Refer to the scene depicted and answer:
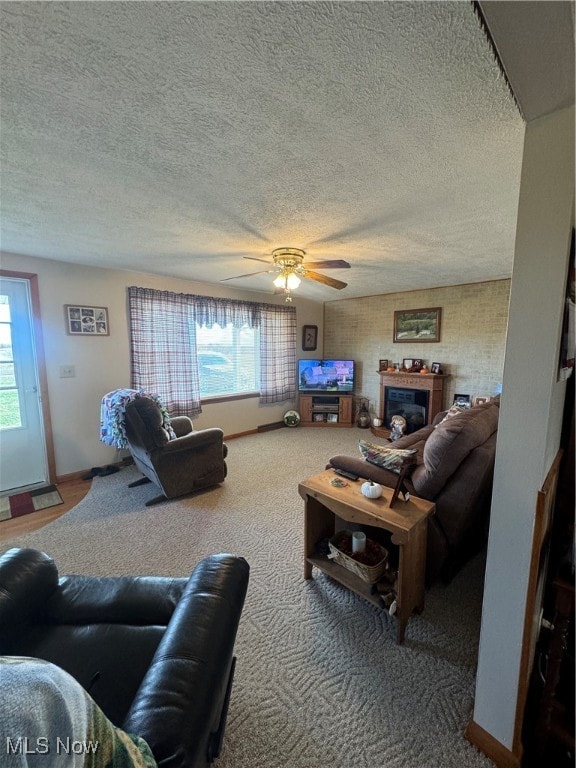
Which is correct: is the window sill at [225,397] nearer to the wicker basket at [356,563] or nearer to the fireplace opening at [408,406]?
the fireplace opening at [408,406]

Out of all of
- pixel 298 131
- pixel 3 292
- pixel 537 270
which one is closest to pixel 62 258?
pixel 3 292

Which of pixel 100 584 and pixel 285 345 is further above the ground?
pixel 285 345

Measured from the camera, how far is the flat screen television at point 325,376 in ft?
17.6

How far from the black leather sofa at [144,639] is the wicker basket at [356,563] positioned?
29.3 inches

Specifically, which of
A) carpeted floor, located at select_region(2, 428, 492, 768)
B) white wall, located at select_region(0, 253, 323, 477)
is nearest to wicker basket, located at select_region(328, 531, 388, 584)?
carpeted floor, located at select_region(2, 428, 492, 768)

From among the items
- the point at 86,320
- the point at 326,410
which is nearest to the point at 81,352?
the point at 86,320

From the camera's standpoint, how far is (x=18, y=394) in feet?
9.84

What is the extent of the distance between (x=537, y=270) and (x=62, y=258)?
3717mm

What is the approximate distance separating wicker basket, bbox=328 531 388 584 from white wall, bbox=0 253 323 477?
115 inches

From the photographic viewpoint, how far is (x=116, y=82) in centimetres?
96

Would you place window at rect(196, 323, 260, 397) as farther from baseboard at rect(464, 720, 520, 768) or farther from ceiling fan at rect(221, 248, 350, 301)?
baseboard at rect(464, 720, 520, 768)

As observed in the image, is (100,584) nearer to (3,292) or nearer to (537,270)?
(537,270)

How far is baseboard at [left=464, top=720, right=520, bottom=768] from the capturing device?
40.1 inches

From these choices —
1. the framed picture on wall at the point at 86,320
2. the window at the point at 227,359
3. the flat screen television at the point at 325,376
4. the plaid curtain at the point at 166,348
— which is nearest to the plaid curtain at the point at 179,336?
the plaid curtain at the point at 166,348
